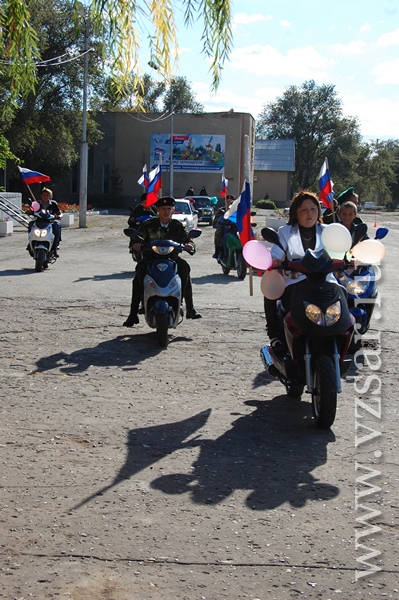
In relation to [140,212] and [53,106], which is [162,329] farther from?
[53,106]

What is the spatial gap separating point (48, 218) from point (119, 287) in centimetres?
348

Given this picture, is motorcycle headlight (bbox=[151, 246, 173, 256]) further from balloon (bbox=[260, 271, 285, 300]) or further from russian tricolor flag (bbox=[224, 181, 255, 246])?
balloon (bbox=[260, 271, 285, 300])

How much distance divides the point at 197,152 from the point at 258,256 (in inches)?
2185

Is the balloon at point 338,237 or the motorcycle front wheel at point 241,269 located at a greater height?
the balloon at point 338,237

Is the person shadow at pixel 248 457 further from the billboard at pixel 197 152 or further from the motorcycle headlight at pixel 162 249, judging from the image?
the billboard at pixel 197 152

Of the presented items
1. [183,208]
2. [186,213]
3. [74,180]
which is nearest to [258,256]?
[186,213]

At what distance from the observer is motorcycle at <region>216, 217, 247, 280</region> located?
647 inches

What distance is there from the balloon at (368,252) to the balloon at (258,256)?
2.69ft

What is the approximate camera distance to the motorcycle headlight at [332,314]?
585 centimetres

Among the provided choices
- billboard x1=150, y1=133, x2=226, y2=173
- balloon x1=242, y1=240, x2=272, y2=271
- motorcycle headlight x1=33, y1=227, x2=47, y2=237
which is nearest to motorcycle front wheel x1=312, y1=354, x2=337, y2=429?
balloon x1=242, y1=240, x2=272, y2=271

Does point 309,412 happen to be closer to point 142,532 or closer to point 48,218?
point 142,532

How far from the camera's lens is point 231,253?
54.8 ft

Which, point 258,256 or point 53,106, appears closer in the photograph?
point 258,256

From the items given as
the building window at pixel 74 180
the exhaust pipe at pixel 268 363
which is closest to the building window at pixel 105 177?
the building window at pixel 74 180
